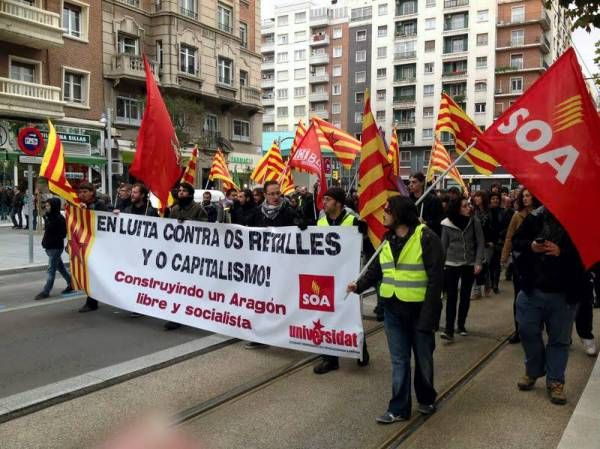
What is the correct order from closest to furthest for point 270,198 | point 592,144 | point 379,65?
point 592,144 < point 270,198 < point 379,65

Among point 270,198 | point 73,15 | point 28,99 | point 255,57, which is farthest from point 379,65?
point 270,198

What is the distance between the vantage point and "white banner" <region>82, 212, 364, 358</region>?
556 cm

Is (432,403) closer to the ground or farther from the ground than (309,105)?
closer to the ground

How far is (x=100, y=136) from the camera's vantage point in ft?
99.5

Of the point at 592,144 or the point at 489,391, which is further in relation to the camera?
the point at 489,391

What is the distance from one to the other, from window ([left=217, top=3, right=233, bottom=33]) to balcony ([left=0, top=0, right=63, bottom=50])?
43.3 feet

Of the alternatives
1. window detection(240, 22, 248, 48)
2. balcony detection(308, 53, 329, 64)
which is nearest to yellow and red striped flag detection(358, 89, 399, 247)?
window detection(240, 22, 248, 48)

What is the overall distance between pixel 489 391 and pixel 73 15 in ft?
99.2

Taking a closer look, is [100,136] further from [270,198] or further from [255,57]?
[270,198]

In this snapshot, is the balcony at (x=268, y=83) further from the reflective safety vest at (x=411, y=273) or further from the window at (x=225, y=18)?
the reflective safety vest at (x=411, y=273)

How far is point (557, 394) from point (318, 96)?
3091 inches

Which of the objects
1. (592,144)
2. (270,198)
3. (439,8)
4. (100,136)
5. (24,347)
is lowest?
(24,347)

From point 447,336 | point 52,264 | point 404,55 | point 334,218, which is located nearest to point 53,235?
point 52,264

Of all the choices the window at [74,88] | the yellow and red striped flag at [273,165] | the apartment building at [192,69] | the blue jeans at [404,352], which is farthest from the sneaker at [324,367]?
the window at [74,88]
